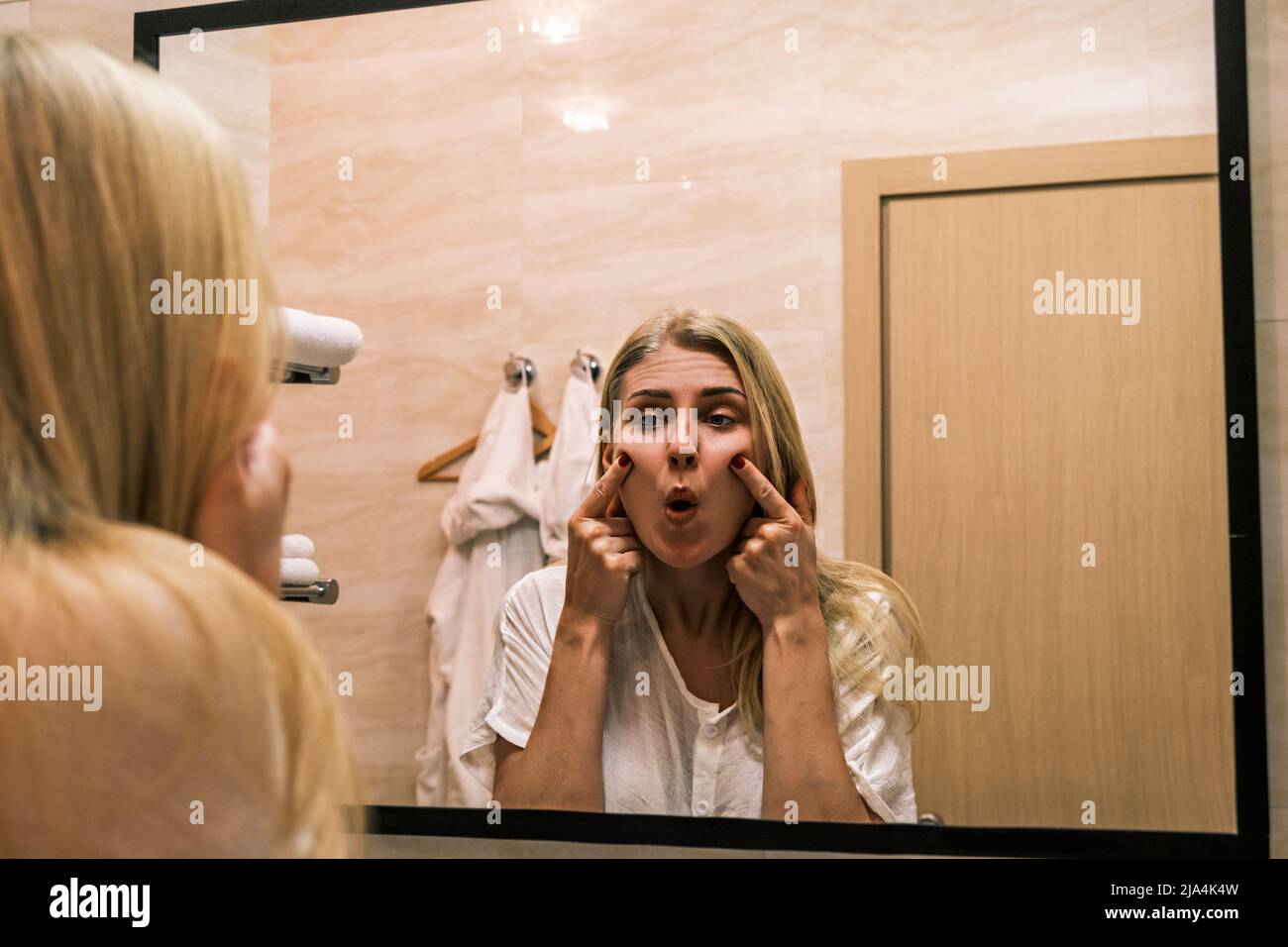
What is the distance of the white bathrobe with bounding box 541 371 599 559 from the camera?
1.10m

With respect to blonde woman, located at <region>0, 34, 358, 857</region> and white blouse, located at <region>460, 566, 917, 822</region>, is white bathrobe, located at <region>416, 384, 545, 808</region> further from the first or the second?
blonde woman, located at <region>0, 34, 358, 857</region>

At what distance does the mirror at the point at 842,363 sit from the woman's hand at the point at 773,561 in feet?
0.07

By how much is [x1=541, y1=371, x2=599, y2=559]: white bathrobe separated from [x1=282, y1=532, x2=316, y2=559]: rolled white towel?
0.23 metres

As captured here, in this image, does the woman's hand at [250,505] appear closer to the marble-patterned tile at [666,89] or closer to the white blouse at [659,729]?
the white blouse at [659,729]

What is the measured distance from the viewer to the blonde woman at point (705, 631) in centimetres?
104

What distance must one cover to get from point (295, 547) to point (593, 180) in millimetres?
478

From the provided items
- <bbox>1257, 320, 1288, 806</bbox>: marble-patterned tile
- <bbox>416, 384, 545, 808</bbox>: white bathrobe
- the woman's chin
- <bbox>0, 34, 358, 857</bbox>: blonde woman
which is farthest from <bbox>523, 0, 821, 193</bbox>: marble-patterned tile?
<bbox>0, 34, 358, 857</bbox>: blonde woman

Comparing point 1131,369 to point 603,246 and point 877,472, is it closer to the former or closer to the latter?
point 877,472

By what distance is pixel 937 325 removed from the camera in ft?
3.56

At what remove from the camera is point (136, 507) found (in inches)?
18.9

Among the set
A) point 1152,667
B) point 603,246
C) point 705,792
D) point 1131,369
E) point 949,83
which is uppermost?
point 949,83

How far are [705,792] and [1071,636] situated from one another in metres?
0.37

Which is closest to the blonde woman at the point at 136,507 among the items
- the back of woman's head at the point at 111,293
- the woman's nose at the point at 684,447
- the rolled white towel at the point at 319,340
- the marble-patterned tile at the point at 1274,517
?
the back of woman's head at the point at 111,293

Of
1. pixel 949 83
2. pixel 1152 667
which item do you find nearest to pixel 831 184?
pixel 949 83
